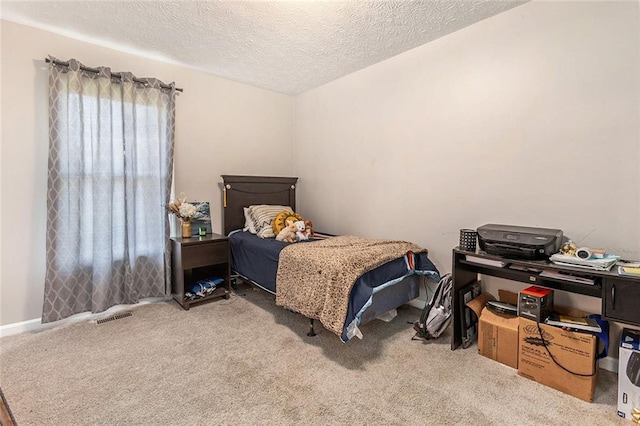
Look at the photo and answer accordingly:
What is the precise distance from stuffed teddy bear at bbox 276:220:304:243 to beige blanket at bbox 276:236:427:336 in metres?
0.26

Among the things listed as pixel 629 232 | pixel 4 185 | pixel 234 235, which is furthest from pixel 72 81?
pixel 629 232

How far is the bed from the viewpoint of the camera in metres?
2.07

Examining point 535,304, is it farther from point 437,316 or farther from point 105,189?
point 105,189

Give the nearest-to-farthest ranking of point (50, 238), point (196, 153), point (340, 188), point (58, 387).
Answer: point (58, 387)
point (50, 238)
point (196, 153)
point (340, 188)

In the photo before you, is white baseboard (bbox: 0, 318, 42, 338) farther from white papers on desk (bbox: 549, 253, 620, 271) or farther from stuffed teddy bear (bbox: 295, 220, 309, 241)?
white papers on desk (bbox: 549, 253, 620, 271)

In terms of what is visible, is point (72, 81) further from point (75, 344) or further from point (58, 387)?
point (58, 387)

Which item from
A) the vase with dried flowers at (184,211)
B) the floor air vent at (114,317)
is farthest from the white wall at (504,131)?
the floor air vent at (114,317)

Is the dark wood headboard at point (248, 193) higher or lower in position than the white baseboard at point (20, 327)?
higher

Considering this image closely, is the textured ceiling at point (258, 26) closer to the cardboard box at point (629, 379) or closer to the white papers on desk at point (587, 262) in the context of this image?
the white papers on desk at point (587, 262)

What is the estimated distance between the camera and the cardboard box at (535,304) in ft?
6.09

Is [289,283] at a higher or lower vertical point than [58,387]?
higher

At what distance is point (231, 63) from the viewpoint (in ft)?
10.4

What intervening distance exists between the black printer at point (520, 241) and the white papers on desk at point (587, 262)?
8 centimetres

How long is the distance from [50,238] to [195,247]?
3.67 feet
